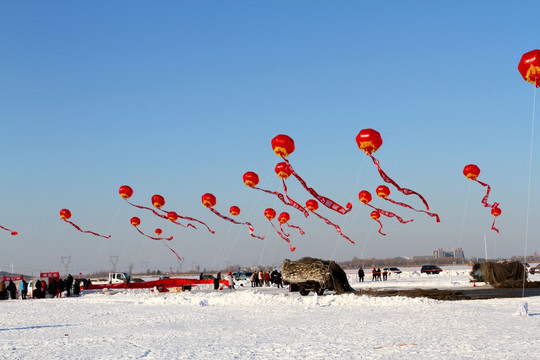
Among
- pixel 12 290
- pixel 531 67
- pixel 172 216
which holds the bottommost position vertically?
pixel 12 290

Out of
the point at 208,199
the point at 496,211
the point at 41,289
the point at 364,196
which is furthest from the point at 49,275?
the point at 496,211

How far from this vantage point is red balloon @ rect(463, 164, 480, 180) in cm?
3047

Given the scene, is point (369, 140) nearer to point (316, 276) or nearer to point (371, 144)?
point (371, 144)

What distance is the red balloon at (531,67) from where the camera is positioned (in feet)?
52.2

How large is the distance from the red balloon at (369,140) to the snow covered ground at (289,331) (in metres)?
6.07

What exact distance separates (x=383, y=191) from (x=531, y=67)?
62.5 ft

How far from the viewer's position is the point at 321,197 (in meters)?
24.9

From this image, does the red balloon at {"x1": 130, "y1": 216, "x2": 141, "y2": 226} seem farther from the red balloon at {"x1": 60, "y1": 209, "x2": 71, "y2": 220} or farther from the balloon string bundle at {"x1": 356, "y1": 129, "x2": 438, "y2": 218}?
the balloon string bundle at {"x1": 356, "y1": 129, "x2": 438, "y2": 218}

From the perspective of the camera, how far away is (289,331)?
1406 cm

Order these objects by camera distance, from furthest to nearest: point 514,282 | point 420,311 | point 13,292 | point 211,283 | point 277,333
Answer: point 211,283, point 13,292, point 514,282, point 420,311, point 277,333

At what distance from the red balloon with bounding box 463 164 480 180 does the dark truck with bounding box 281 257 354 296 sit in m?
9.29

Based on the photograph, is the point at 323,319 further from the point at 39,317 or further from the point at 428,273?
the point at 428,273


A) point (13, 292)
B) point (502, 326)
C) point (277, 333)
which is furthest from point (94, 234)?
point (502, 326)

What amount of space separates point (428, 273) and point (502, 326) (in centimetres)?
4393
